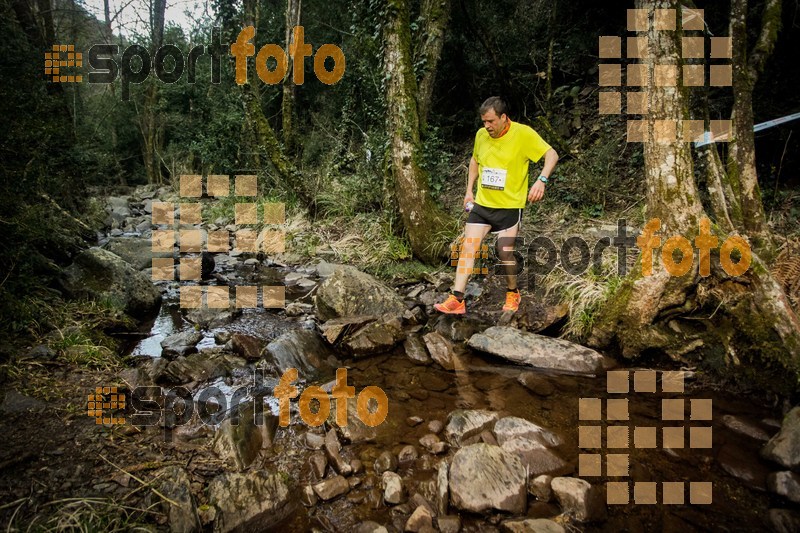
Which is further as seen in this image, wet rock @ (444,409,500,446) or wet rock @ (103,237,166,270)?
wet rock @ (103,237,166,270)

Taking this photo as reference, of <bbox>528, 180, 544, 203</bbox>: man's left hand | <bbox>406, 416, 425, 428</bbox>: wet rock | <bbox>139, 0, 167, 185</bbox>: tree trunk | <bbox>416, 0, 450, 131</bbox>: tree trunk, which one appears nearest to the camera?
<bbox>406, 416, 425, 428</bbox>: wet rock

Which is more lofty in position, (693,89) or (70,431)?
(693,89)

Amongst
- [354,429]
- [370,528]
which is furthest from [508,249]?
[370,528]

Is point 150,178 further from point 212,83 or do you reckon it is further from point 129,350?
point 129,350

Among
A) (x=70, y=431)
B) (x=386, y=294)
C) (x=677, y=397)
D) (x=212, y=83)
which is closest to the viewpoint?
(x=70, y=431)

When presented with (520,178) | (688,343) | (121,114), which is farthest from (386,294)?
(121,114)

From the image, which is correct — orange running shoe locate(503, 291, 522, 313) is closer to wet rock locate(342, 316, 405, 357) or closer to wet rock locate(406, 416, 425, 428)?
wet rock locate(342, 316, 405, 357)

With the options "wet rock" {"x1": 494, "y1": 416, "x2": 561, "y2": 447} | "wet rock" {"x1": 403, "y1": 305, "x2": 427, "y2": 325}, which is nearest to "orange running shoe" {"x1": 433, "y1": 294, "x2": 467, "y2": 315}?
"wet rock" {"x1": 403, "y1": 305, "x2": 427, "y2": 325}

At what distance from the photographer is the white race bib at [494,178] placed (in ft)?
12.9

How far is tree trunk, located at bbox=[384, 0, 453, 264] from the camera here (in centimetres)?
544

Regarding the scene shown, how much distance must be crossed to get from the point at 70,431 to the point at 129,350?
1.54 metres

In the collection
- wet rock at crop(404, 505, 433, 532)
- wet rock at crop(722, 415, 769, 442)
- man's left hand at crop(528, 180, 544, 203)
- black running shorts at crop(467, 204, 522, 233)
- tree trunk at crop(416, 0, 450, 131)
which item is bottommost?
wet rock at crop(404, 505, 433, 532)

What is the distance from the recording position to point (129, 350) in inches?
148

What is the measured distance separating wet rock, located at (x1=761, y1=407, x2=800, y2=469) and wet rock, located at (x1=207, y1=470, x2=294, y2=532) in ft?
9.14
